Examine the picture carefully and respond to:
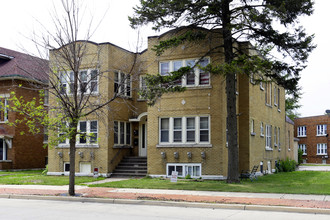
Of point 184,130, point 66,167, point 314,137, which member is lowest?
point 66,167

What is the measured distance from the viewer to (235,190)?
16.1 metres

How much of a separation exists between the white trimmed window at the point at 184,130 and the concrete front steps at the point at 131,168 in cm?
228

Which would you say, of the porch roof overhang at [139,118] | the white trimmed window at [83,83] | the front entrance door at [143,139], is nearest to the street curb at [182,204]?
the white trimmed window at [83,83]

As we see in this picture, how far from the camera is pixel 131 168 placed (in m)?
24.5

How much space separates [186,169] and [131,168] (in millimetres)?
3839

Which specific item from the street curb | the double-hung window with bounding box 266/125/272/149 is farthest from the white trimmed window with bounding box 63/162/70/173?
the double-hung window with bounding box 266/125/272/149

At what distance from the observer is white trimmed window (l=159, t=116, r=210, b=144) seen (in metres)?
22.1

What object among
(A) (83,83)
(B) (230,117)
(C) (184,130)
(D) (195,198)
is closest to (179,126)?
(C) (184,130)

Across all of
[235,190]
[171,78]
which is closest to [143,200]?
[235,190]

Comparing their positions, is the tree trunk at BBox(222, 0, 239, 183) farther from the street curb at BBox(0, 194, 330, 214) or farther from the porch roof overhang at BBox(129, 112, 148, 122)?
the porch roof overhang at BBox(129, 112, 148, 122)

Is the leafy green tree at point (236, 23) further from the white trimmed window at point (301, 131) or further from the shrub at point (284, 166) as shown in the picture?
the white trimmed window at point (301, 131)

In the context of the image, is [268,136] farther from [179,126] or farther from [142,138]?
[179,126]

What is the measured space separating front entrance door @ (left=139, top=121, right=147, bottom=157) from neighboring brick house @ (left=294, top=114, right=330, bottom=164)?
3862 centimetres

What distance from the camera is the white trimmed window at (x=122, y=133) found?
25156 mm
